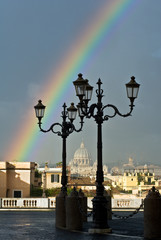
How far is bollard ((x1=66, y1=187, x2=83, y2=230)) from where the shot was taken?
62.8 feet

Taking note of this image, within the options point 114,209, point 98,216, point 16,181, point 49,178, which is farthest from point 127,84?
point 49,178

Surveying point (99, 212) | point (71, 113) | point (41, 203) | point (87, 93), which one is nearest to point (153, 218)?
point (99, 212)

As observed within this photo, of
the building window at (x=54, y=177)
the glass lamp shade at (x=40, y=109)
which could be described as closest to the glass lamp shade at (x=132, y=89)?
the glass lamp shade at (x=40, y=109)

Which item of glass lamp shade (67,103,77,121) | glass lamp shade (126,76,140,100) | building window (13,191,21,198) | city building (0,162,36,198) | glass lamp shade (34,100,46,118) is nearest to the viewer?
glass lamp shade (126,76,140,100)

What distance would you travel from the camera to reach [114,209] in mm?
41812

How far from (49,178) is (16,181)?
2498cm

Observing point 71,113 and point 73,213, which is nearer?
point 73,213

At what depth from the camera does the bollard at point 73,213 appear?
19156mm

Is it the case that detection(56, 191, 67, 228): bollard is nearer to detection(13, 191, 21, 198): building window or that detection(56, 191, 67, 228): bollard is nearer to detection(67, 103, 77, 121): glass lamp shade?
detection(67, 103, 77, 121): glass lamp shade

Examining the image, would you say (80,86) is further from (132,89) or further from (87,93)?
(132,89)

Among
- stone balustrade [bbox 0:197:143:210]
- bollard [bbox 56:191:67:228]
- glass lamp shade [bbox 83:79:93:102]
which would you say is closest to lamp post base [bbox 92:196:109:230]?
bollard [bbox 56:191:67:228]

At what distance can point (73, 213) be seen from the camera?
19188 millimetres

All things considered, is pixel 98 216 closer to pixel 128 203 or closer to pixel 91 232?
pixel 91 232

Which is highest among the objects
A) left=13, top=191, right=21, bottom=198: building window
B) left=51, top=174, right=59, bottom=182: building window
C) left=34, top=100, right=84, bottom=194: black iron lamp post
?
left=34, top=100, right=84, bottom=194: black iron lamp post
